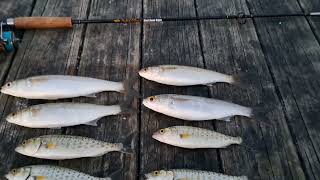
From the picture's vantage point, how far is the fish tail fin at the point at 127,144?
251 centimetres

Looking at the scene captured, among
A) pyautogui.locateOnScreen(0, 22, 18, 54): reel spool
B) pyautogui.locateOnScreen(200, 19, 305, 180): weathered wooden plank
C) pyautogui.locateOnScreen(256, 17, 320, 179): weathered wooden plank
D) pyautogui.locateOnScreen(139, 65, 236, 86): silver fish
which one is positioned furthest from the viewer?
pyautogui.locateOnScreen(0, 22, 18, 54): reel spool

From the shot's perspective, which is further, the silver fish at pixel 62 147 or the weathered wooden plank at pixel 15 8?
the weathered wooden plank at pixel 15 8

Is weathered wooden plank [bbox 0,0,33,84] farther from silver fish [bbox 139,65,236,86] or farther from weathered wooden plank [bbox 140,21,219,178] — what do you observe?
silver fish [bbox 139,65,236,86]

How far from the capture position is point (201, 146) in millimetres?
2492

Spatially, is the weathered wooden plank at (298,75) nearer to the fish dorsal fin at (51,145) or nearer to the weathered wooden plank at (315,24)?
the weathered wooden plank at (315,24)

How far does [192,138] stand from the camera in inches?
98.3

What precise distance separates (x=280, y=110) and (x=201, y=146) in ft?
2.62

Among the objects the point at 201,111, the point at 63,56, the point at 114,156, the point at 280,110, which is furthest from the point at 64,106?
the point at 280,110

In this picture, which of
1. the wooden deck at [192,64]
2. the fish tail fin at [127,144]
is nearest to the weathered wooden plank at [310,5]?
the wooden deck at [192,64]

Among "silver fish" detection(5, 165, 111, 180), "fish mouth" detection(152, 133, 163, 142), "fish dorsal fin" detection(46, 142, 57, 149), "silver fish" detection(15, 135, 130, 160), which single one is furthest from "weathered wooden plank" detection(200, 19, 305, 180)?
"fish dorsal fin" detection(46, 142, 57, 149)

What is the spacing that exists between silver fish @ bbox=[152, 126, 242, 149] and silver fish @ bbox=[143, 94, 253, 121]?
0.14 metres

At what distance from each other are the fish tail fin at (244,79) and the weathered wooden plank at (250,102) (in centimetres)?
1

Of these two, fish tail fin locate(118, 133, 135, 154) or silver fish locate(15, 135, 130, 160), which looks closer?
silver fish locate(15, 135, 130, 160)

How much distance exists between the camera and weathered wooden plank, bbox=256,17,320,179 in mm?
2621
